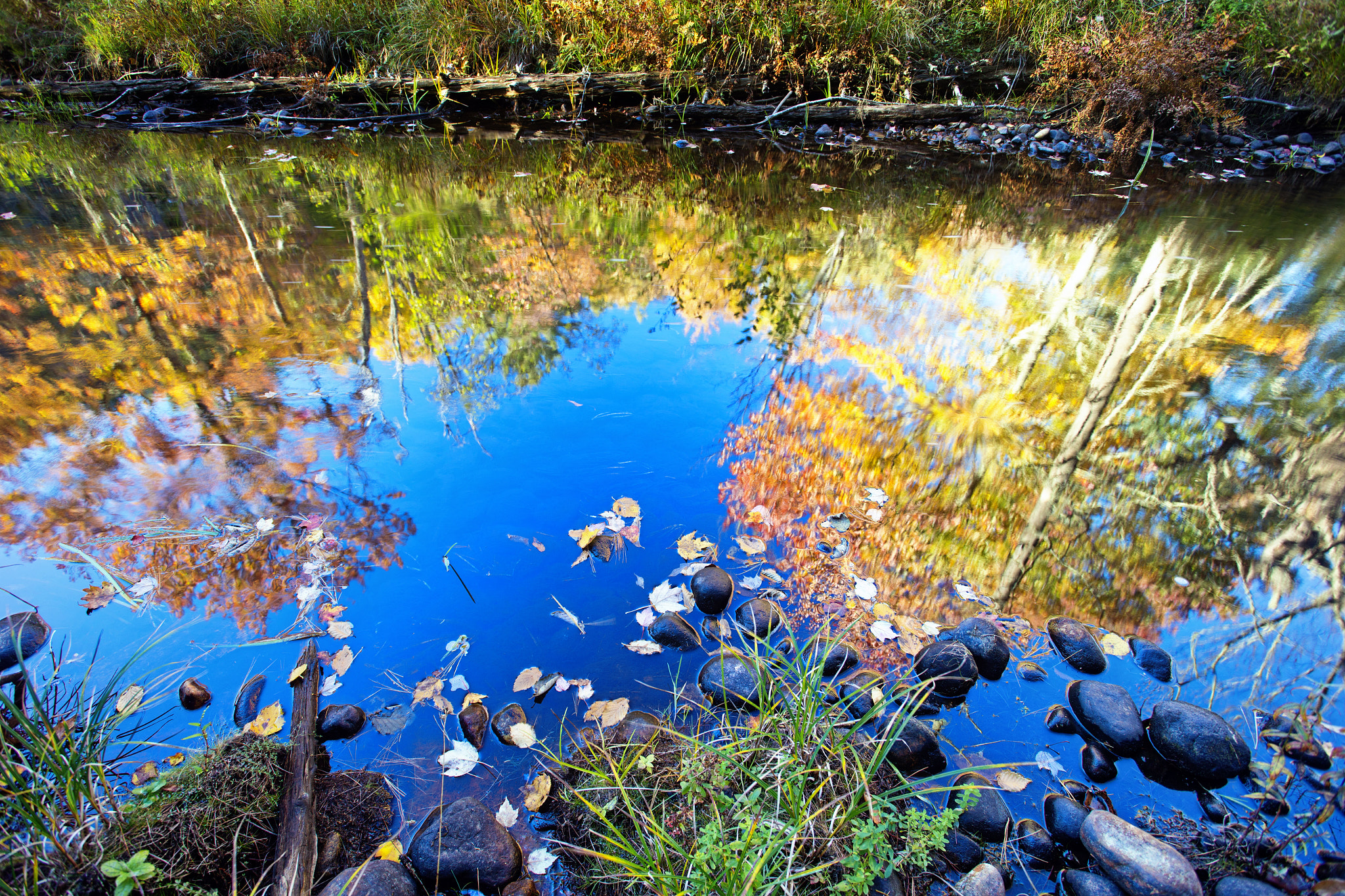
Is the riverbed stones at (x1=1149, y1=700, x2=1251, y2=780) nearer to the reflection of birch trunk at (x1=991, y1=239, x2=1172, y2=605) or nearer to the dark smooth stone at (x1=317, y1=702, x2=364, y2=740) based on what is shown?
the reflection of birch trunk at (x1=991, y1=239, x2=1172, y2=605)

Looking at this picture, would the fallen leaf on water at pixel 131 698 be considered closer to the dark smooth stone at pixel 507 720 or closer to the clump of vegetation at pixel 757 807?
the dark smooth stone at pixel 507 720

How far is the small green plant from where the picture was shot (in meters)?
A: 1.32

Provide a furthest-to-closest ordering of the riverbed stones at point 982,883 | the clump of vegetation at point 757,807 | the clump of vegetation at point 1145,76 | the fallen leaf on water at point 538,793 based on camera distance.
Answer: the clump of vegetation at point 1145,76 → the fallen leaf on water at point 538,793 → the riverbed stones at point 982,883 → the clump of vegetation at point 757,807

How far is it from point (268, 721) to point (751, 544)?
191cm

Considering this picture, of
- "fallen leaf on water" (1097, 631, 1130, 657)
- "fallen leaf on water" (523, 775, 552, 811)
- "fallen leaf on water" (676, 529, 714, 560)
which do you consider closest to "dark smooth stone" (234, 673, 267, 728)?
"fallen leaf on water" (523, 775, 552, 811)

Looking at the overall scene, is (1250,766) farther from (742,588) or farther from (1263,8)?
(1263,8)

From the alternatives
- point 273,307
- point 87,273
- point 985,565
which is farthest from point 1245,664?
point 87,273

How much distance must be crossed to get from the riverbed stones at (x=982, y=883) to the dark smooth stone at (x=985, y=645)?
30.8 inches

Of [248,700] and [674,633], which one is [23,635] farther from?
[674,633]

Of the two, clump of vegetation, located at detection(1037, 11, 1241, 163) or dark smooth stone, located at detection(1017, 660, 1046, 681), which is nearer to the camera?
dark smooth stone, located at detection(1017, 660, 1046, 681)

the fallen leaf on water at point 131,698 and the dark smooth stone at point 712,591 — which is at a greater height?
the dark smooth stone at point 712,591

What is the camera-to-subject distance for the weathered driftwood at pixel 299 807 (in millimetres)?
1578

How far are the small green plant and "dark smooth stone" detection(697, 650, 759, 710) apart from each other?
1.54m

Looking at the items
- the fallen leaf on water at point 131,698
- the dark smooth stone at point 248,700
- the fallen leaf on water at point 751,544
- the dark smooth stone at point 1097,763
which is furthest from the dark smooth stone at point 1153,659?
the fallen leaf on water at point 131,698
